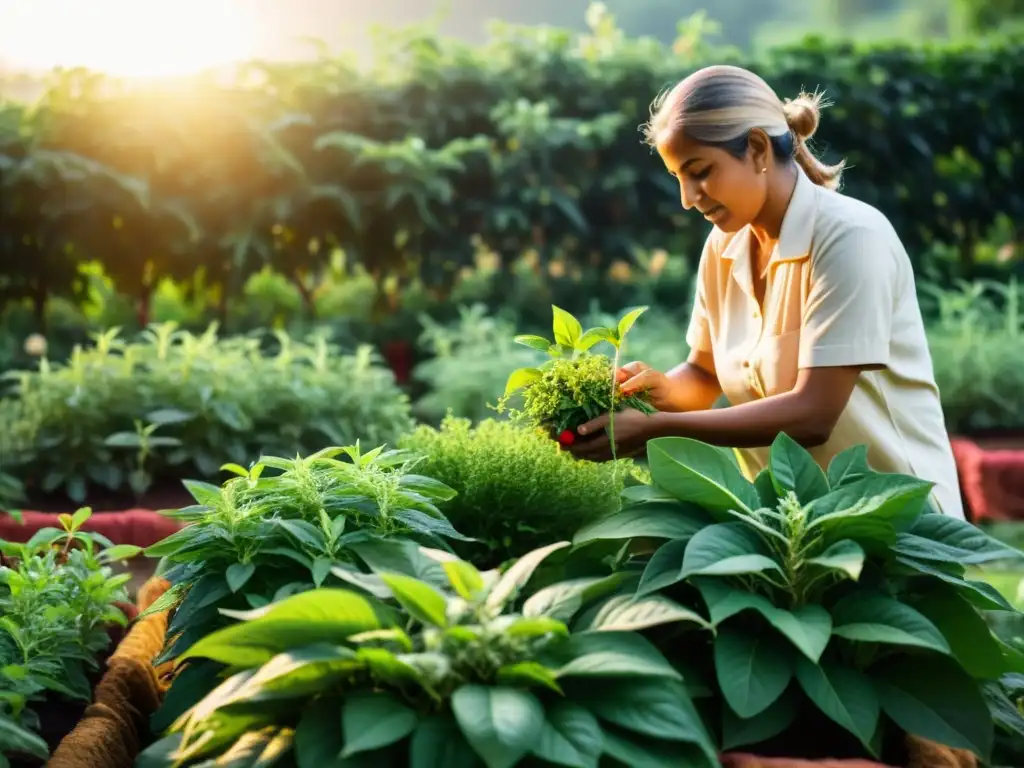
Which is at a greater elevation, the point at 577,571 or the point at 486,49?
the point at 486,49

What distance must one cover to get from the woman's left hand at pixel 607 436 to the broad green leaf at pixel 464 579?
22.5 inches

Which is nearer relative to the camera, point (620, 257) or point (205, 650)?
point (205, 650)

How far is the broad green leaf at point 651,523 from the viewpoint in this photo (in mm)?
1937

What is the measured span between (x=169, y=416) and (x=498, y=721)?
10.9ft

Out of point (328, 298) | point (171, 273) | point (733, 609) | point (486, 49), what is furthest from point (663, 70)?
point (733, 609)

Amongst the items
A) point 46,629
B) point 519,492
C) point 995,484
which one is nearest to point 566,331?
point 519,492

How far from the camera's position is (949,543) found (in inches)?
78.5

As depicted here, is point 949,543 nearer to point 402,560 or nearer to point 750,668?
point 750,668

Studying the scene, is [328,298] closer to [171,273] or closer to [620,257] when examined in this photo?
[171,273]

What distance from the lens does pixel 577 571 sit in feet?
6.64

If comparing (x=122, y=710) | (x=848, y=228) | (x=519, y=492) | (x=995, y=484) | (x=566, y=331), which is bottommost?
(x=995, y=484)

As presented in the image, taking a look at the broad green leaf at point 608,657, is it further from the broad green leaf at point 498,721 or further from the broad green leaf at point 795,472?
the broad green leaf at point 795,472

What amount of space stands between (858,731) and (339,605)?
0.77 meters

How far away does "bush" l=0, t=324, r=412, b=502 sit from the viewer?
452cm
